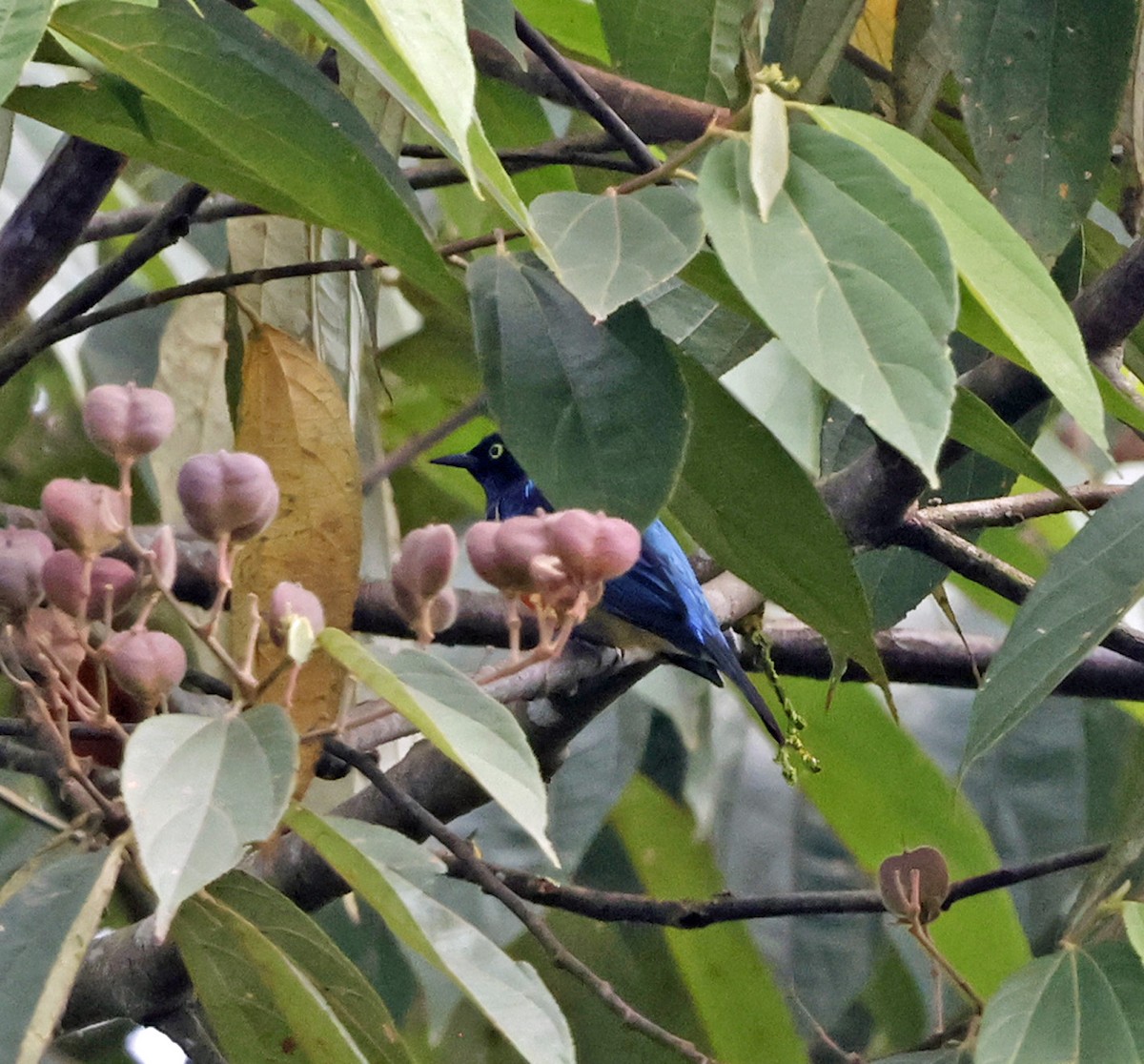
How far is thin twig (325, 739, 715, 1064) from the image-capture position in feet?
3.74

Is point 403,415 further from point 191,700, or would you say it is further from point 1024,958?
point 1024,958

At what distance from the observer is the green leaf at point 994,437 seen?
1.06 m

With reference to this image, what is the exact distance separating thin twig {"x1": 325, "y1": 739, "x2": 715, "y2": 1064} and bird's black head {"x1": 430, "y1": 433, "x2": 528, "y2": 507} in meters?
1.79

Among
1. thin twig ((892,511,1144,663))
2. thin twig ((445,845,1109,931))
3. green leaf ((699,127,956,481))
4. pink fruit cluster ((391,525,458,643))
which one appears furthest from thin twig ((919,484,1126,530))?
pink fruit cluster ((391,525,458,643))

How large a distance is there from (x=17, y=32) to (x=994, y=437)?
69cm

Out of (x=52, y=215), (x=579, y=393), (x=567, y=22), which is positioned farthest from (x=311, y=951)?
(x=567, y=22)

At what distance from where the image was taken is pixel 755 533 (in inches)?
44.3

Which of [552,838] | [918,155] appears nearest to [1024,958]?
[552,838]

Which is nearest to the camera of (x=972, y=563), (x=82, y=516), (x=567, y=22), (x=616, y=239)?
(x=82, y=516)

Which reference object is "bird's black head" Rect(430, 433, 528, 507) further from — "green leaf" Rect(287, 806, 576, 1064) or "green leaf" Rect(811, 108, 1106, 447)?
"green leaf" Rect(287, 806, 576, 1064)

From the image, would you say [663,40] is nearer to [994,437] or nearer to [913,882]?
[994,437]

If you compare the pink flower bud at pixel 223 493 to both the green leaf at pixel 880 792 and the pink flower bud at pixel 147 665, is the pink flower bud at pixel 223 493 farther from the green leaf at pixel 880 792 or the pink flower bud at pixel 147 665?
the green leaf at pixel 880 792

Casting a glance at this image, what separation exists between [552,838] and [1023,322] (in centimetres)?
123

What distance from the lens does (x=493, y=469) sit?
3.12m
